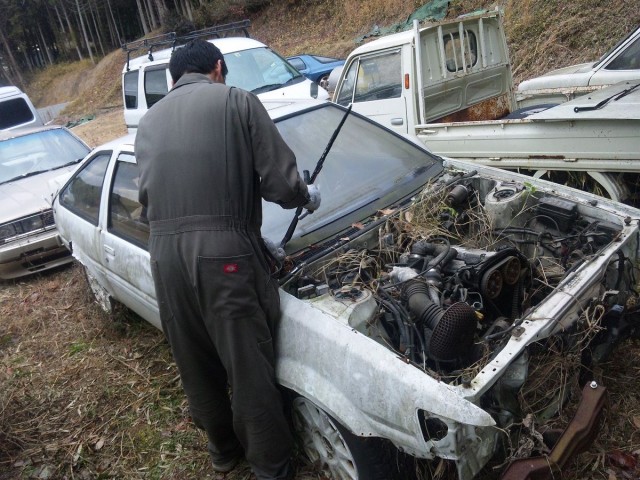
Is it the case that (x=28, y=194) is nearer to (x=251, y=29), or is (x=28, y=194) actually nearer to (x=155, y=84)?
(x=155, y=84)

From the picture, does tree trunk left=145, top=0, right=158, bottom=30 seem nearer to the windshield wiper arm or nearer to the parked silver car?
the parked silver car

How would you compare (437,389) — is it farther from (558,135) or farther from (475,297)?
(558,135)

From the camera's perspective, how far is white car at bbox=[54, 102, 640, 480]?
2025mm

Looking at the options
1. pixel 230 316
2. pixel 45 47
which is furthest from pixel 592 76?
pixel 45 47

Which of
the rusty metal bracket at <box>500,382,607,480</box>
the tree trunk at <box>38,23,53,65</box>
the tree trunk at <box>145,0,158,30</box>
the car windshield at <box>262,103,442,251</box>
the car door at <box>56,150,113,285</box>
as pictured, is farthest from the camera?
the tree trunk at <box>38,23,53,65</box>

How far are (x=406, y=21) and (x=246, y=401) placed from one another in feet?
52.3

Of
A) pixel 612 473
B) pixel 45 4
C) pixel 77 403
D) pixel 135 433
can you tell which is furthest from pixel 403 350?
pixel 45 4

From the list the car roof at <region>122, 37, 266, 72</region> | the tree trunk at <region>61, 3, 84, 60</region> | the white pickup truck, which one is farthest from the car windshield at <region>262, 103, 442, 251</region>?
the tree trunk at <region>61, 3, 84, 60</region>

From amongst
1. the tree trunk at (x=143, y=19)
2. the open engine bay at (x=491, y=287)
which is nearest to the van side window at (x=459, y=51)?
the open engine bay at (x=491, y=287)

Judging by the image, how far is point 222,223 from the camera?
7.57 feet

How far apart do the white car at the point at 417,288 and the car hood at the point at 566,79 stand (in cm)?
311

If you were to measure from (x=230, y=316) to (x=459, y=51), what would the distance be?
461cm

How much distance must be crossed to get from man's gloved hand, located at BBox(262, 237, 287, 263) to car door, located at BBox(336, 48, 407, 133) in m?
3.22

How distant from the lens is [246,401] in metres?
2.41
